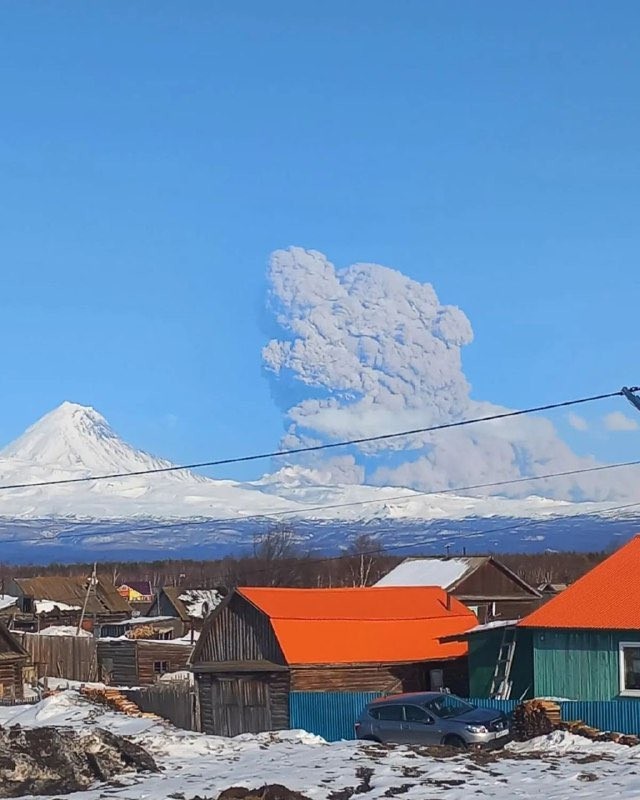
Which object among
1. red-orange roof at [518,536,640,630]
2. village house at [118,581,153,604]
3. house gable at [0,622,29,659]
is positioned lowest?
village house at [118,581,153,604]

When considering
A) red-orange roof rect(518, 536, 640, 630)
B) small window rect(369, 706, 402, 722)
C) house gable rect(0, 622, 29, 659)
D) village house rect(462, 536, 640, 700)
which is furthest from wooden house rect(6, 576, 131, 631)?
small window rect(369, 706, 402, 722)

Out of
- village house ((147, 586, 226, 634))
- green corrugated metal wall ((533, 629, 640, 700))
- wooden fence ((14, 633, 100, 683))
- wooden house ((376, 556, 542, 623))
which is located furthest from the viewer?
village house ((147, 586, 226, 634))

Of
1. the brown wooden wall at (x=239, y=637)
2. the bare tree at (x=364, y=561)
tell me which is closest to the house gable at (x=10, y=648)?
the brown wooden wall at (x=239, y=637)

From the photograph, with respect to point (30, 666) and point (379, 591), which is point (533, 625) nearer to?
point (379, 591)

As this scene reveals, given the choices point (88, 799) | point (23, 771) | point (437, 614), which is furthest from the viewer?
point (437, 614)

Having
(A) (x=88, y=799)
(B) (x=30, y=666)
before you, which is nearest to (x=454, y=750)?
(A) (x=88, y=799)

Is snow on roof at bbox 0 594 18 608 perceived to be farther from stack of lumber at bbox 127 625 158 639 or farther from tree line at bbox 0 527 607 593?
tree line at bbox 0 527 607 593

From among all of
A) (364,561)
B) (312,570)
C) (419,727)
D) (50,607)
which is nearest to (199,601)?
(50,607)

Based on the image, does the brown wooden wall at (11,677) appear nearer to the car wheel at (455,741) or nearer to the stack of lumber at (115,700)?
the stack of lumber at (115,700)
